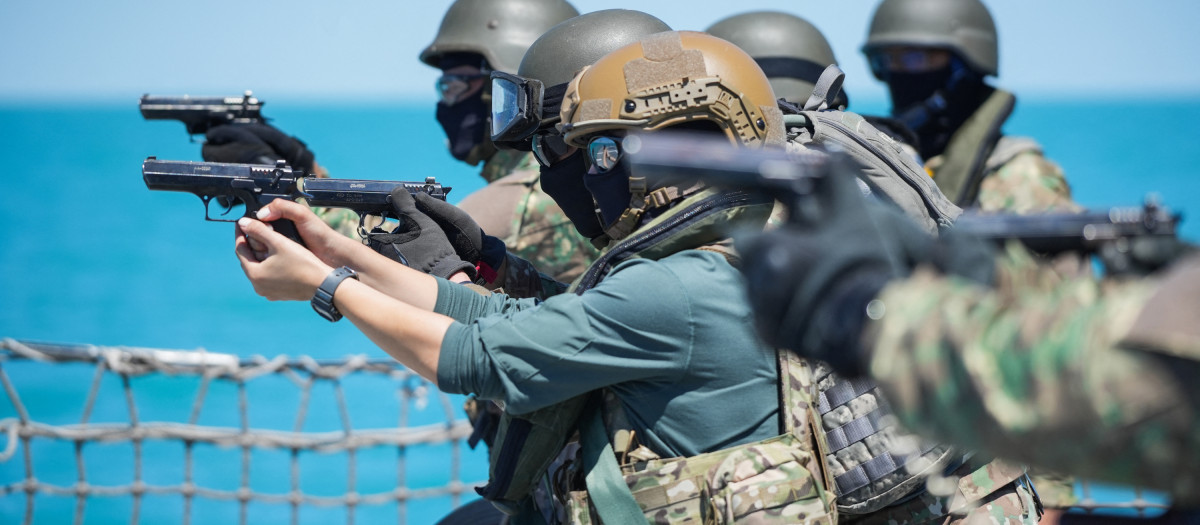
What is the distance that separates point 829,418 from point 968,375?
1.17 meters

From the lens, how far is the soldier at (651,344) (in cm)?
240

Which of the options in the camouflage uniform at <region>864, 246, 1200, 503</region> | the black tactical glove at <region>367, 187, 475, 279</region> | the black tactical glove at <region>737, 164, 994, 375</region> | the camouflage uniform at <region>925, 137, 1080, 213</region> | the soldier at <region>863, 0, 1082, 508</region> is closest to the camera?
the camouflage uniform at <region>864, 246, 1200, 503</region>

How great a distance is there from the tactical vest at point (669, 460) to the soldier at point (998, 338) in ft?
2.80

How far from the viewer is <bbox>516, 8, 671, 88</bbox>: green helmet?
141 inches

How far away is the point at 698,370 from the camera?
2455 millimetres

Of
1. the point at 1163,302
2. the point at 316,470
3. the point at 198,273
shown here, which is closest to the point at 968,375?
the point at 1163,302

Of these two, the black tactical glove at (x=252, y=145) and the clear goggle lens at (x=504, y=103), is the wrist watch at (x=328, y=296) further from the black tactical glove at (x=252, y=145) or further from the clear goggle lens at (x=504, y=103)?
the black tactical glove at (x=252, y=145)

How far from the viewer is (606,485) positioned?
2.50 metres

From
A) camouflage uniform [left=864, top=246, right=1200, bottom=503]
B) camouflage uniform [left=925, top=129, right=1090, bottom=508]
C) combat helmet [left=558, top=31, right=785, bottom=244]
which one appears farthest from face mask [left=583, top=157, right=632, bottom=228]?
camouflage uniform [left=925, top=129, right=1090, bottom=508]

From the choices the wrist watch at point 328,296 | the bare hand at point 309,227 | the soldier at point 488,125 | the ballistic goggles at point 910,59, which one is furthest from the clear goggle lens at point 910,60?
the wrist watch at point 328,296

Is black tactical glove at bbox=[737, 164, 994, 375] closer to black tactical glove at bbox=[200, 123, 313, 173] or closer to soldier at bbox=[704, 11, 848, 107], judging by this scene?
soldier at bbox=[704, 11, 848, 107]

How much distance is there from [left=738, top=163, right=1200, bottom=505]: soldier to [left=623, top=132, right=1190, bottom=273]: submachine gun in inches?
1.6

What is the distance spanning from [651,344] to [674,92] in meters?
0.58

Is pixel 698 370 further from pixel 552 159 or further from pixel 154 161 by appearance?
pixel 154 161
